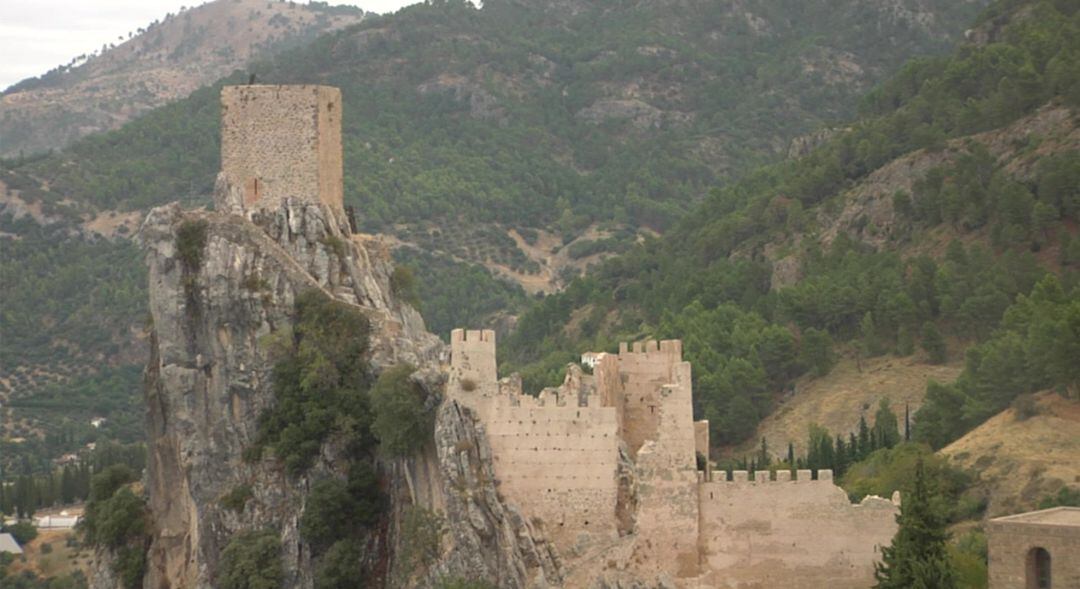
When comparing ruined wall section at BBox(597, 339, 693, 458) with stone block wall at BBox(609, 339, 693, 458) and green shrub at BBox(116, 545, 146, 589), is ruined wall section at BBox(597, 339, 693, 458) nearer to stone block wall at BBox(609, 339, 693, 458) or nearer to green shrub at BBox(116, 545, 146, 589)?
stone block wall at BBox(609, 339, 693, 458)

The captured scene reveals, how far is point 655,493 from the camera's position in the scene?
58125mm

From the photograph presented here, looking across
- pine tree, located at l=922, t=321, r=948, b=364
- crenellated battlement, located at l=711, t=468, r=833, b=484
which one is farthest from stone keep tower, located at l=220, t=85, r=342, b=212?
pine tree, located at l=922, t=321, r=948, b=364

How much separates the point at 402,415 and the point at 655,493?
33.6 feet

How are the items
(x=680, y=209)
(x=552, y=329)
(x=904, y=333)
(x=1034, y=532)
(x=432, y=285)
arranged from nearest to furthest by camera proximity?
(x=1034, y=532)
(x=904, y=333)
(x=552, y=329)
(x=432, y=285)
(x=680, y=209)

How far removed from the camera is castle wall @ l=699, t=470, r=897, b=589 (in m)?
58.1

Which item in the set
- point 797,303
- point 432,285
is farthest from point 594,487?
point 432,285

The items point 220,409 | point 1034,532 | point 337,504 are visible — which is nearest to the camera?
point 1034,532

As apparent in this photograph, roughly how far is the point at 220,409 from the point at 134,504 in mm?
6277

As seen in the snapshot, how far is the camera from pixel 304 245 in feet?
Answer: 244

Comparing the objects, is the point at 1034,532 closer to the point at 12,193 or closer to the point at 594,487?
the point at 594,487

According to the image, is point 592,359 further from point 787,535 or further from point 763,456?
point 787,535

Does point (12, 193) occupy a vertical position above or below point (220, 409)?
above

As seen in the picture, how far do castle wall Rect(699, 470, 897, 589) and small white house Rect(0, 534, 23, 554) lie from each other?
7076 centimetres

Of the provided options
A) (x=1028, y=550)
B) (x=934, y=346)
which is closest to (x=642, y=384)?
(x=1028, y=550)
